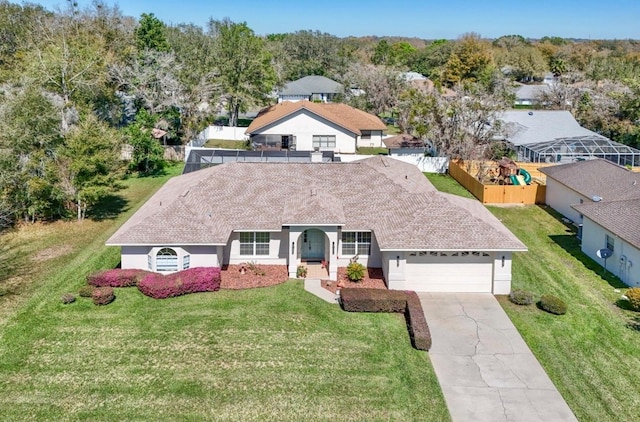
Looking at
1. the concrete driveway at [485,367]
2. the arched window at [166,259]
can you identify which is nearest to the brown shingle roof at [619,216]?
the concrete driveway at [485,367]

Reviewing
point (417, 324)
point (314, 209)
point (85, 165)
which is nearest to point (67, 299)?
point (314, 209)

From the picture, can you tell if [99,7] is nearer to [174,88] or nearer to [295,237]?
[174,88]

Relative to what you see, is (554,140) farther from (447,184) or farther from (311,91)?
(311,91)

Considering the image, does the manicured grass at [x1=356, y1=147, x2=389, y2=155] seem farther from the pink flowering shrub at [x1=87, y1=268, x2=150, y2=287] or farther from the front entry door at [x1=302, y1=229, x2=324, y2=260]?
the pink flowering shrub at [x1=87, y1=268, x2=150, y2=287]

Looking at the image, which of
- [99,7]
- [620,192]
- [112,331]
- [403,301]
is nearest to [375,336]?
[403,301]

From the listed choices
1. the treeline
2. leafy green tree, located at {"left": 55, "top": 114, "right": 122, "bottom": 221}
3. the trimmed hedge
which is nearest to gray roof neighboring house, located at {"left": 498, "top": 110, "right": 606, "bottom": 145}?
the treeline

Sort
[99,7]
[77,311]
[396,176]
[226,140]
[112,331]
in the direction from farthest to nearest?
1. [99,7]
2. [226,140]
3. [396,176]
4. [77,311]
5. [112,331]
